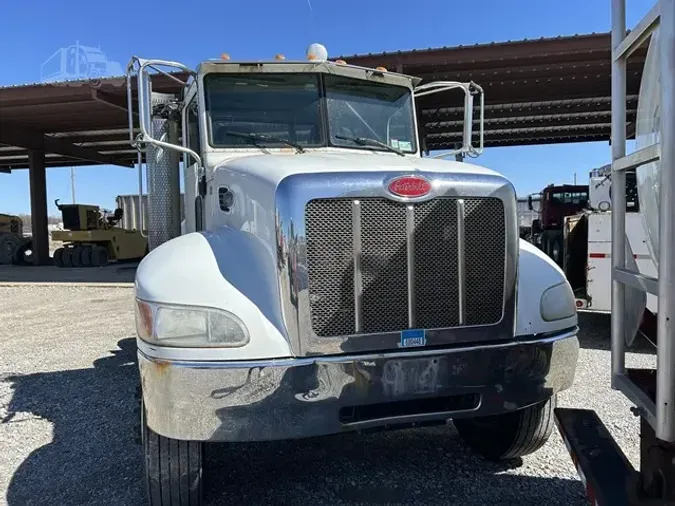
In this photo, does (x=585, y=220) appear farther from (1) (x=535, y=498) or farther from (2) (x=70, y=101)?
(2) (x=70, y=101)

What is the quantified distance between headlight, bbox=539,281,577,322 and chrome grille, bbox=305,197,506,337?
0.29m

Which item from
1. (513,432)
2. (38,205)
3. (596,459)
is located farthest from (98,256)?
(596,459)

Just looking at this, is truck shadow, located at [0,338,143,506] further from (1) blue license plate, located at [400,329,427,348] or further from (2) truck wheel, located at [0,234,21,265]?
(2) truck wheel, located at [0,234,21,265]

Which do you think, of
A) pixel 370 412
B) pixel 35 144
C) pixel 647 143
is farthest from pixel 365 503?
pixel 35 144

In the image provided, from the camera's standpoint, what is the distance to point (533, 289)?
9.61 ft

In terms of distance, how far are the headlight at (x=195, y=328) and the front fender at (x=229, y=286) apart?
0.09ft

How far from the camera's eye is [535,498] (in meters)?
3.09

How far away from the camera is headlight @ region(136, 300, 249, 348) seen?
96.4 inches

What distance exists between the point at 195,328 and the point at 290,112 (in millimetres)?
1939

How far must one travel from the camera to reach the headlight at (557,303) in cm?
289

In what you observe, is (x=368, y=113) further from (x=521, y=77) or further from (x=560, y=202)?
(x=560, y=202)

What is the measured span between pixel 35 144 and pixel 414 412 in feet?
73.8

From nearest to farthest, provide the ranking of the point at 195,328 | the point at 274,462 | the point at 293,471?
the point at 195,328
the point at 293,471
the point at 274,462

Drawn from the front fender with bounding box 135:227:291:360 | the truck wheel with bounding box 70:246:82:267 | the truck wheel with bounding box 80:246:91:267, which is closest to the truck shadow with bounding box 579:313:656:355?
the front fender with bounding box 135:227:291:360
